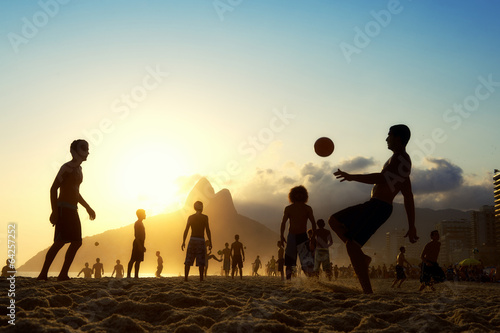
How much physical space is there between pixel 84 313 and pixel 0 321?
0.82m

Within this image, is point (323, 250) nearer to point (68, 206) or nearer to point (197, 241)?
point (197, 241)

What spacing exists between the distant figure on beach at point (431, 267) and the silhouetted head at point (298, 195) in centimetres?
377

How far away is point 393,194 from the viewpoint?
6156 millimetres

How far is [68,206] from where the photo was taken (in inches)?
305

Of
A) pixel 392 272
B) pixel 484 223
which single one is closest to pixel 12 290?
pixel 392 272

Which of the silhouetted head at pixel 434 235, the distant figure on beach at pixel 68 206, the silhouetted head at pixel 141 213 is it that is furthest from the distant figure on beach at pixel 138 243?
the silhouetted head at pixel 434 235

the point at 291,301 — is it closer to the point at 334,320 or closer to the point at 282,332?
the point at 334,320

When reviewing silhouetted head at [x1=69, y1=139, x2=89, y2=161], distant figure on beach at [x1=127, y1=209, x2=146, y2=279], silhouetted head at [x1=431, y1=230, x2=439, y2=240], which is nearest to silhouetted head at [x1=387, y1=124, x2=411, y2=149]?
silhouetted head at [x1=69, y1=139, x2=89, y2=161]

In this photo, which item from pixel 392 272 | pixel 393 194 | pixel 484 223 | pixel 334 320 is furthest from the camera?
pixel 484 223

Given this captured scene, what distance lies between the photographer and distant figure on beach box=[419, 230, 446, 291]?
1068 centimetres

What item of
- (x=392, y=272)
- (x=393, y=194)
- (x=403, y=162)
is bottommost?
(x=392, y=272)

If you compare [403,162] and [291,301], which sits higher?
[403,162]

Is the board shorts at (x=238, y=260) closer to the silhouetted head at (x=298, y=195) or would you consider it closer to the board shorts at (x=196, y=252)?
the board shorts at (x=196, y=252)

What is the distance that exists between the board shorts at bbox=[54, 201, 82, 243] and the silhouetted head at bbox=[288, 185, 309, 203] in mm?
4001
